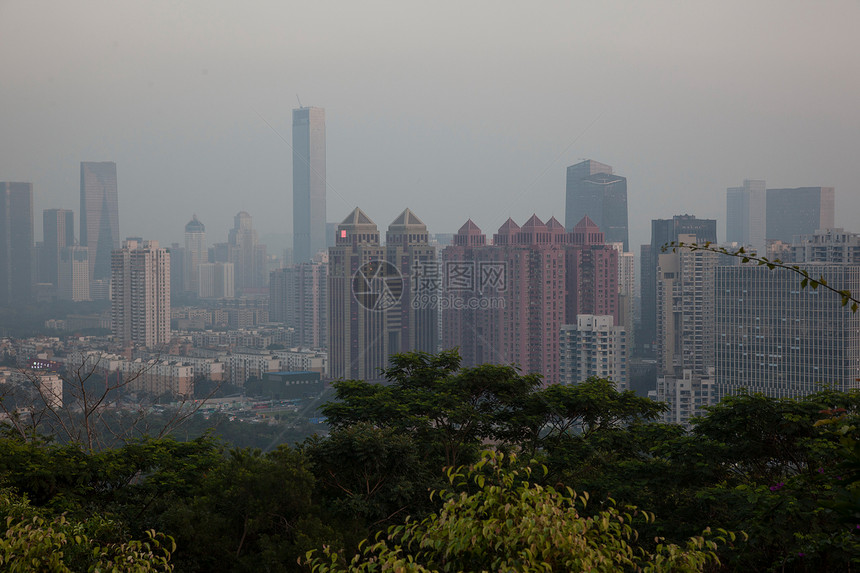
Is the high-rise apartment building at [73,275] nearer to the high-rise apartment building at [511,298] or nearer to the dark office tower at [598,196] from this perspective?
the high-rise apartment building at [511,298]

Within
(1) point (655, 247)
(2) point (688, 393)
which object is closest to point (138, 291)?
(1) point (655, 247)

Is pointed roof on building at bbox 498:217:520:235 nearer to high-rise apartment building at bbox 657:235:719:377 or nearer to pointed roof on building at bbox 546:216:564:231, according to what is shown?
pointed roof on building at bbox 546:216:564:231

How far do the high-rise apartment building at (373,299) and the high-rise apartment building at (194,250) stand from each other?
19.6m

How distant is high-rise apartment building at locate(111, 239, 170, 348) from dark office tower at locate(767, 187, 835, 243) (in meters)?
23.4

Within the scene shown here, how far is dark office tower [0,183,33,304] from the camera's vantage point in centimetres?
3325

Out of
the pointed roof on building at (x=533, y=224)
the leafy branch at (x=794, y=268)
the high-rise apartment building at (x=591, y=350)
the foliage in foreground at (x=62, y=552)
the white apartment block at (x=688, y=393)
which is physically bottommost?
the white apartment block at (x=688, y=393)

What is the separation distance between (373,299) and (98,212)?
21.8 m

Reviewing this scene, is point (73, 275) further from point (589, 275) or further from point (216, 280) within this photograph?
point (589, 275)

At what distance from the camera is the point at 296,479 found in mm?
3145

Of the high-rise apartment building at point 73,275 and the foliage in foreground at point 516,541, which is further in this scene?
the high-rise apartment building at point 73,275

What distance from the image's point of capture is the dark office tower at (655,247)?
2420 cm

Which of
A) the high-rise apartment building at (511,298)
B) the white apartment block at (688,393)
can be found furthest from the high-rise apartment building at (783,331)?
the high-rise apartment building at (511,298)

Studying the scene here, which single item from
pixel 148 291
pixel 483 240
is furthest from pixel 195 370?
pixel 483 240

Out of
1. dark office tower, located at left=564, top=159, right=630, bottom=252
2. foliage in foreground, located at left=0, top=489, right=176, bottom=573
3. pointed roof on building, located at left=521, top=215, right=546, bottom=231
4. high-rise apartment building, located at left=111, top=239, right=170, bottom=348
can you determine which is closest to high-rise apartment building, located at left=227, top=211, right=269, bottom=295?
high-rise apartment building, located at left=111, top=239, right=170, bottom=348
